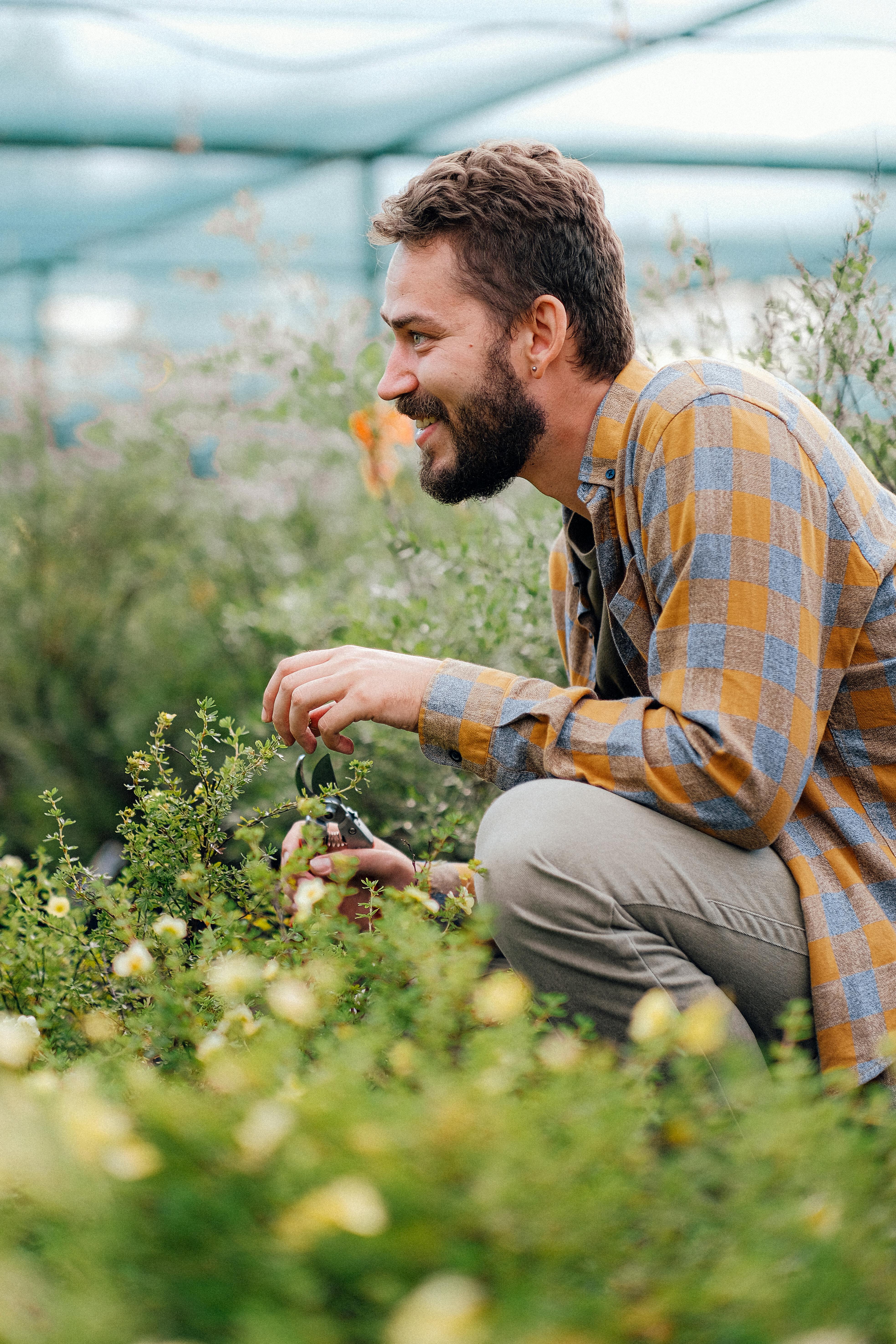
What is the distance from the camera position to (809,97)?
3.89m

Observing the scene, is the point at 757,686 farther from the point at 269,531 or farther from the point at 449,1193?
the point at 269,531

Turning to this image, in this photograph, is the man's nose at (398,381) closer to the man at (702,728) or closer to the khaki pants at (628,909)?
the man at (702,728)

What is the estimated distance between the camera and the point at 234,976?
1.00 metres

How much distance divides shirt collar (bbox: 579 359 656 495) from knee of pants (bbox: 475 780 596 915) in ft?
1.66

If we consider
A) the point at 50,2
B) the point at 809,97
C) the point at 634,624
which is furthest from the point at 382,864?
the point at 50,2

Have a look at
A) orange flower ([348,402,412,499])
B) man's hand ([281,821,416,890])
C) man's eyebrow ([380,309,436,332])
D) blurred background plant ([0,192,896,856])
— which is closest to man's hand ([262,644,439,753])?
man's hand ([281,821,416,890])

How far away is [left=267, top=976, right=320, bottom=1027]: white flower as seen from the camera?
38.7 inches

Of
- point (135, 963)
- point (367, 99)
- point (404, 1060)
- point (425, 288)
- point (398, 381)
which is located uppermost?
point (367, 99)

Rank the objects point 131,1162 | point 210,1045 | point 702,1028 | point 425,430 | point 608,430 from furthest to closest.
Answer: point 425,430 < point 608,430 < point 210,1045 < point 702,1028 < point 131,1162

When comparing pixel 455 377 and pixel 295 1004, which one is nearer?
pixel 295 1004

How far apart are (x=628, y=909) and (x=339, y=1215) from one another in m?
0.87

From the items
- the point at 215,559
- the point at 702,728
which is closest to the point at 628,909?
the point at 702,728

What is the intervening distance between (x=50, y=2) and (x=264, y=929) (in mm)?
3726

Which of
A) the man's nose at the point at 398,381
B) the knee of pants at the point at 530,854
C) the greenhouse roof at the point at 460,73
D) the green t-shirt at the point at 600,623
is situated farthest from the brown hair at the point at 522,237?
the greenhouse roof at the point at 460,73
